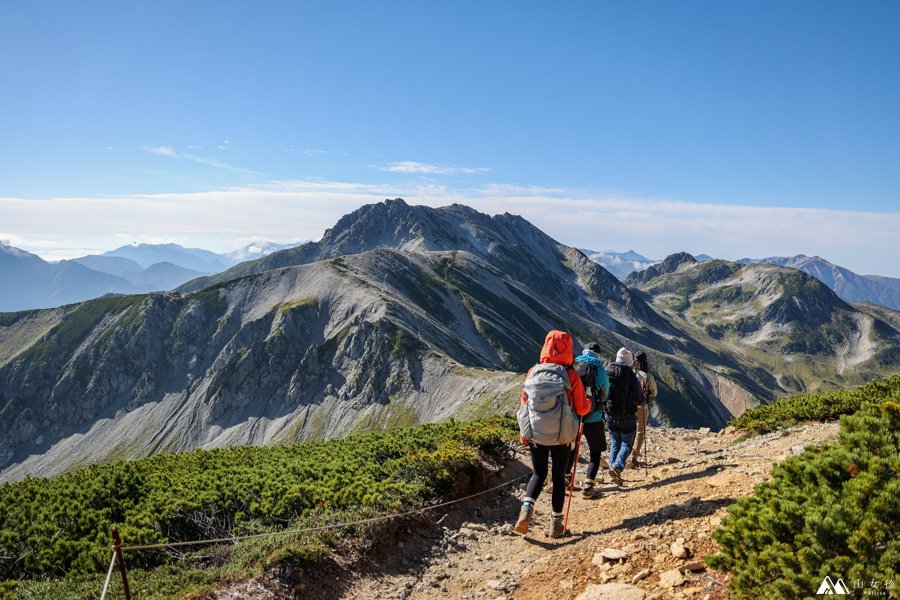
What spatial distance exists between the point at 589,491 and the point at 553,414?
4.25m

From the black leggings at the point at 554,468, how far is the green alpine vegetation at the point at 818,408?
36.2 ft

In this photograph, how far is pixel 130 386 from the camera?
132875 millimetres

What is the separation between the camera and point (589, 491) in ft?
39.5

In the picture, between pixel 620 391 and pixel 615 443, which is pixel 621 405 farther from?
pixel 615 443

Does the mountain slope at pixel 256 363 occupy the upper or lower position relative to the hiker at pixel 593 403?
lower

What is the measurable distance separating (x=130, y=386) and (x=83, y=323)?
36.7 metres

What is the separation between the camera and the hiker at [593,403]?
37.1 feet

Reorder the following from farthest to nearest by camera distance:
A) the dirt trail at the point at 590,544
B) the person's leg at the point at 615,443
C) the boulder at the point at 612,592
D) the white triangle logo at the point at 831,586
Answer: the person's leg at the point at 615,443 → the dirt trail at the point at 590,544 → the boulder at the point at 612,592 → the white triangle logo at the point at 831,586

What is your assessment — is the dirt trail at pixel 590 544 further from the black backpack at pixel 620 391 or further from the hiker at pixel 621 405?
the black backpack at pixel 620 391

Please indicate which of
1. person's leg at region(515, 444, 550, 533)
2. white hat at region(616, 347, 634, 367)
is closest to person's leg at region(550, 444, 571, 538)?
person's leg at region(515, 444, 550, 533)

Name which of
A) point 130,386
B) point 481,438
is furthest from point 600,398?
point 130,386

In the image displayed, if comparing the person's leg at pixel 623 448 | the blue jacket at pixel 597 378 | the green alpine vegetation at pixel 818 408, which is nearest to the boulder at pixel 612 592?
the blue jacket at pixel 597 378

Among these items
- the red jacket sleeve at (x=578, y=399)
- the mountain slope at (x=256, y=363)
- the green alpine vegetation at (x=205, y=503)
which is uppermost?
the red jacket sleeve at (x=578, y=399)

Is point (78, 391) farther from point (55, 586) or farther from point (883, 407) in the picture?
point (883, 407)
